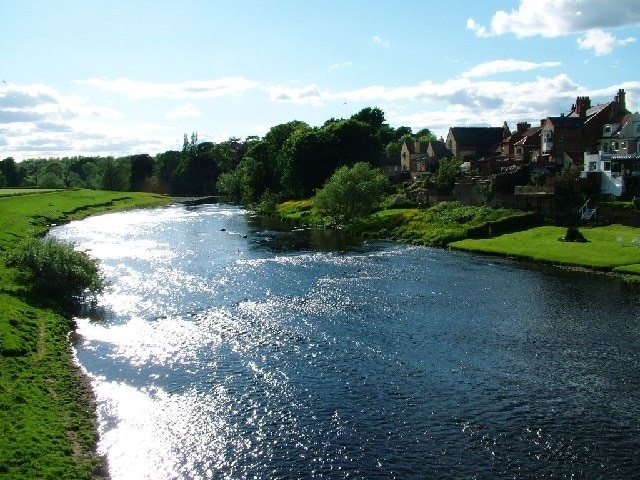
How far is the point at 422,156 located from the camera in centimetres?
16962

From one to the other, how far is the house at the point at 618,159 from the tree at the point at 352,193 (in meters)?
34.5

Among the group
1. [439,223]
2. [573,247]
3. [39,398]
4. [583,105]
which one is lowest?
[39,398]

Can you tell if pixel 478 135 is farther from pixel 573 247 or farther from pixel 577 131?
pixel 573 247

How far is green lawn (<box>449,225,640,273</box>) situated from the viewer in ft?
232

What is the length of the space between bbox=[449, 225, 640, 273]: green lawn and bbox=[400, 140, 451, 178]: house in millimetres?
63958

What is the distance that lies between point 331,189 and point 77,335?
235 feet

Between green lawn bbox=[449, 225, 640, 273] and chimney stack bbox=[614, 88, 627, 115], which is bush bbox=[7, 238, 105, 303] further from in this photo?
chimney stack bbox=[614, 88, 627, 115]

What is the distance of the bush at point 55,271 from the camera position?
54.9m

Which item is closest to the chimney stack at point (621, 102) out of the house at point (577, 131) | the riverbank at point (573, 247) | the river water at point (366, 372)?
the house at point (577, 131)

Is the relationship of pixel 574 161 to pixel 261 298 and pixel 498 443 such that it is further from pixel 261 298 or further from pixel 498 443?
pixel 498 443

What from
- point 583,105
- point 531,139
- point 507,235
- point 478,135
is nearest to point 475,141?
point 478,135

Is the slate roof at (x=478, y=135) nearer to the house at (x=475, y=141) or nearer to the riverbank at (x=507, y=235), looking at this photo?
the house at (x=475, y=141)

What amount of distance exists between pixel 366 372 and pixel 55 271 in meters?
29.7

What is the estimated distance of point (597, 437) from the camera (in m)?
30.4
